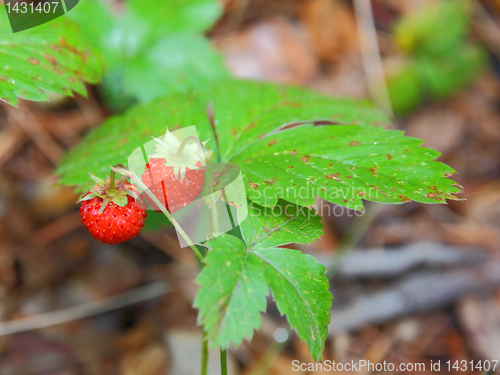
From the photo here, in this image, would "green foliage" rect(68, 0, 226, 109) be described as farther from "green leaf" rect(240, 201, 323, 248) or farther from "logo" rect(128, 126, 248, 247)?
"green leaf" rect(240, 201, 323, 248)

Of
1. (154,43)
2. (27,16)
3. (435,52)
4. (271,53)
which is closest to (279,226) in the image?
(27,16)

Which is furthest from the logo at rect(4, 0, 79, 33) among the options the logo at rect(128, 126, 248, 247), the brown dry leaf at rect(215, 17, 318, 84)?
the brown dry leaf at rect(215, 17, 318, 84)

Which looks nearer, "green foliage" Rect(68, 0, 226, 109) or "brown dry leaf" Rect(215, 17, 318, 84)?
"green foliage" Rect(68, 0, 226, 109)

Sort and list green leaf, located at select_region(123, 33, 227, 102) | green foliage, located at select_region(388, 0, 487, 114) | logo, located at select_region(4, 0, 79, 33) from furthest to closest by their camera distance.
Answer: green foliage, located at select_region(388, 0, 487, 114) < green leaf, located at select_region(123, 33, 227, 102) < logo, located at select_region(4, 0, 79, 33)

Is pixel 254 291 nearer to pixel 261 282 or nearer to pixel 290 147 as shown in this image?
pixel 261 282

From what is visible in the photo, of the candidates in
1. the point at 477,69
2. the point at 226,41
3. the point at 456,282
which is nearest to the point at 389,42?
the point at 477,69

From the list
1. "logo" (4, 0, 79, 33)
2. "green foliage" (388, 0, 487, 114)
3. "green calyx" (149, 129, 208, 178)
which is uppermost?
"logo" (4, 0, 79, 33)
